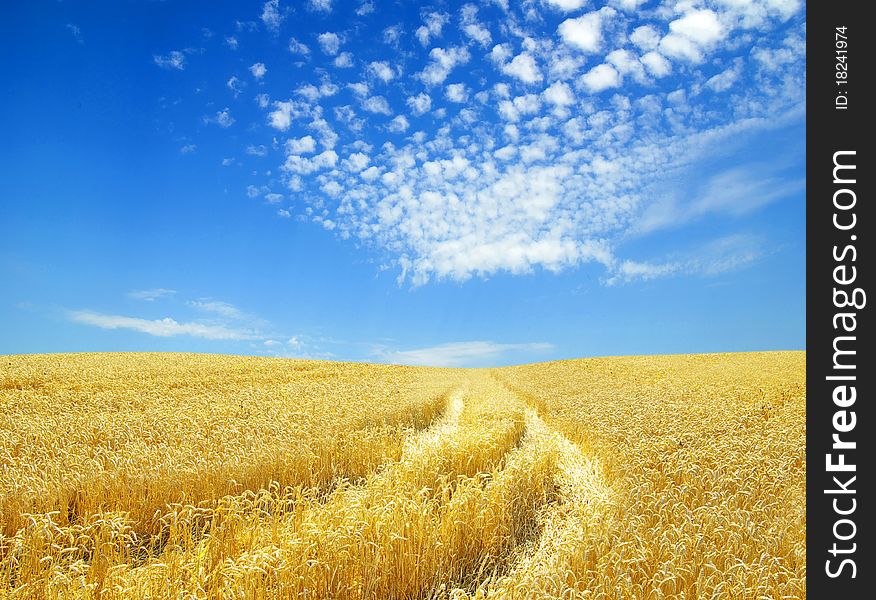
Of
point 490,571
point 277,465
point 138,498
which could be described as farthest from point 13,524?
point 490,571

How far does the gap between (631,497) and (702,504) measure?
82 cm

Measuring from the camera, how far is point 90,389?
2180 centimetres

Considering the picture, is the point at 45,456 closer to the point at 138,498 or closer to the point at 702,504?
the point at 138,498
